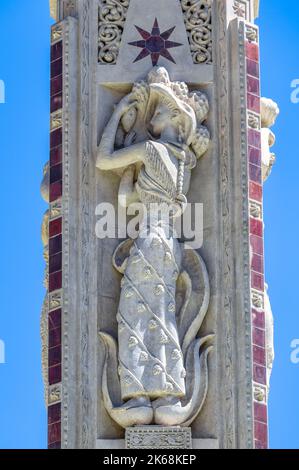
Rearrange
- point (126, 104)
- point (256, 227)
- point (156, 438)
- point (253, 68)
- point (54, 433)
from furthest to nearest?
point (253, 68), point (126, 104), point (256, 227), point (54, 433), point (156, 438)

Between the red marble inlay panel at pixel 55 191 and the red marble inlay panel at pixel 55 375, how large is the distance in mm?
1898

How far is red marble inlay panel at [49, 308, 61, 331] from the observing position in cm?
4316

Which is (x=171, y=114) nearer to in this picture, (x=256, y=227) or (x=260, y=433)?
(x=256, y=227)

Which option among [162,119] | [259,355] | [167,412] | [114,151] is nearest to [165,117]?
[162,119]

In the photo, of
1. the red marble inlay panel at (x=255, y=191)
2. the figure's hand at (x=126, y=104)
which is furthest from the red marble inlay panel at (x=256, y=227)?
the figure's hand at (x=126, y=104)

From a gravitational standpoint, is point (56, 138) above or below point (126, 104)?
below

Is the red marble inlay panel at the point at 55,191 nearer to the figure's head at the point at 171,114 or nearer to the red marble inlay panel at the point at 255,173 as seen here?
the figure's head at the point at 171,114

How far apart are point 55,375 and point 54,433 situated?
0.62 meters

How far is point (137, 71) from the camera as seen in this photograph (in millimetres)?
44094

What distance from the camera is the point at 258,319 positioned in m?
43.1

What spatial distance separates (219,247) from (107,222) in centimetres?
121

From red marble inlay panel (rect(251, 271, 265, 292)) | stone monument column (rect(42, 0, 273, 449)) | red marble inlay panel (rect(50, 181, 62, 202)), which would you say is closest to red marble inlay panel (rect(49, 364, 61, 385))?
stone monument column (rect(42, 0, 273, 449))

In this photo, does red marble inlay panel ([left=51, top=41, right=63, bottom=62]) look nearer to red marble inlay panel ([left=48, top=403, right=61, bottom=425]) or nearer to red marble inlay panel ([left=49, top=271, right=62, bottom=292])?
red marble inlay panel ([left=49, top=271, right=62, bottom=292])
